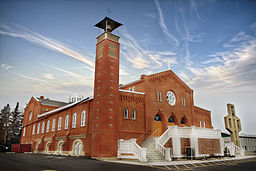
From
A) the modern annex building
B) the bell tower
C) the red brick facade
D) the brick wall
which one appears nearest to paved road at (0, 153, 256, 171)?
the modern annex building

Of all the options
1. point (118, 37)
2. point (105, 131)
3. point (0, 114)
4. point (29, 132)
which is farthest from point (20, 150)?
point (0, 114)

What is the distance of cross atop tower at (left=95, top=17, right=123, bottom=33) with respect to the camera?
24.9 metres

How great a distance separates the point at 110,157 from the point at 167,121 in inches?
393

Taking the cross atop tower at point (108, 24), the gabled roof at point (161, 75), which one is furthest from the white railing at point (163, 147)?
the cross atop tower at point (108, 24)

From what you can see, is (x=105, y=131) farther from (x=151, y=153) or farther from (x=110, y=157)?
(x=151, y=153)

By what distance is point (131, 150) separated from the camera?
19703mm

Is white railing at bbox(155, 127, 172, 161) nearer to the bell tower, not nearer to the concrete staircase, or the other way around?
the concrete staircase

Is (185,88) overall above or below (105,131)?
above

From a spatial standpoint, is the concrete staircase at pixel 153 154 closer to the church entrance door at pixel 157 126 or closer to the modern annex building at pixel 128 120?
the modern annex building at pixel 128 120

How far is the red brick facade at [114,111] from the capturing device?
70.1 feet

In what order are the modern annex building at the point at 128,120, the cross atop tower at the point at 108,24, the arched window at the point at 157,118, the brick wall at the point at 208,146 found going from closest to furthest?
1. the modern annex building at the point at 128,120
2. the brick wall at the point at 208,146
3. the cross atop tower at the point at 108,24
4. the arched window at the point at 157,118

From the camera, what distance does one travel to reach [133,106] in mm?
24734

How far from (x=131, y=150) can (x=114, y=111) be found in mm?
4476

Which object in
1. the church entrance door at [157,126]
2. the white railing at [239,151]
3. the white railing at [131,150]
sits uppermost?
the church entrance door at [157,126]
